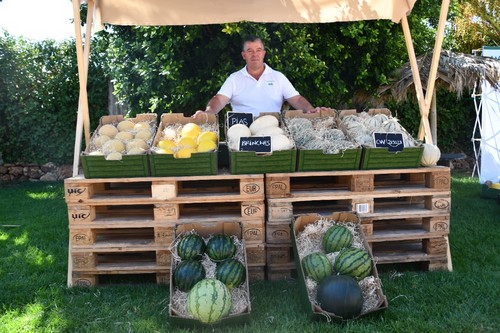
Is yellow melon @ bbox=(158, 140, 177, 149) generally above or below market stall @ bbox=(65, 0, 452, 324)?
above

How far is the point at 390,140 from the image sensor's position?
3709mm

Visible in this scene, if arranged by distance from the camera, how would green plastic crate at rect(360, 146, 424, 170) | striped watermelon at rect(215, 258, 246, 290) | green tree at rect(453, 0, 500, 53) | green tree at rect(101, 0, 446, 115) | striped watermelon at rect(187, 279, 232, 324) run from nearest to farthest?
striped watermelon at rect(187, 279, 232, 324), striped watermelon at rect(215, 258, 246, 290), green plastic crate at rect(360, 146, 424, 170), green tree at rect(101, 0, 446, 115), green tree at rect(453, 0, 500, 53)

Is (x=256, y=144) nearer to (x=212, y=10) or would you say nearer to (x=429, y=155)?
(x=429, y=155)

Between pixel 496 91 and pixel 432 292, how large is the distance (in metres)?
5.93

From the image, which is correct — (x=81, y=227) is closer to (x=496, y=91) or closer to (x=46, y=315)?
(x=46, y=315)

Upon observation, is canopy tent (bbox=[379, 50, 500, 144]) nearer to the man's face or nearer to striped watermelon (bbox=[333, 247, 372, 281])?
the man's face

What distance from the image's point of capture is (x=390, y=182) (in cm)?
409

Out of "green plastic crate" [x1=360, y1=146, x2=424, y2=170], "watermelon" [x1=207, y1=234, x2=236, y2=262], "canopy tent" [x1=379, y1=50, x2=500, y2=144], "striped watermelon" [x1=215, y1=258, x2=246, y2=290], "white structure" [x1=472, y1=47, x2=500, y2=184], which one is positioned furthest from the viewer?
"white structure" [x1=472, y1=47, x2=500, y2=184]

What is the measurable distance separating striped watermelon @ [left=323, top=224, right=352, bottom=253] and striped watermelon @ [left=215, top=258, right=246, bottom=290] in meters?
0.65

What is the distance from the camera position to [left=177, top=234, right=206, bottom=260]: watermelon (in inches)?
132

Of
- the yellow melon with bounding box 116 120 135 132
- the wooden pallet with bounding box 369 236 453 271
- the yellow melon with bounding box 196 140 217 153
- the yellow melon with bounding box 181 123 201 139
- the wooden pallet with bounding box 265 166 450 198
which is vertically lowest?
the wooden pallet with bounding box 369 236 453 271

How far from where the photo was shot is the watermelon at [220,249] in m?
3.33

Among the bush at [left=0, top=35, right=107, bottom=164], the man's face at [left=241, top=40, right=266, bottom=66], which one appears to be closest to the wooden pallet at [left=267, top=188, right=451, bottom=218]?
the man's face at [left=241, top=40, right=266, bottom=66]

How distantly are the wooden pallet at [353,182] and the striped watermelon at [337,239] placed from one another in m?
0.39
